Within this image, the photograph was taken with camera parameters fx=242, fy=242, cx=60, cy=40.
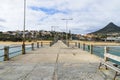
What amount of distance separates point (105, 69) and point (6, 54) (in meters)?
8.29

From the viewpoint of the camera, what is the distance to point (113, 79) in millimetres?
10016

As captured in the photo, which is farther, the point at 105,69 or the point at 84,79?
the point at 105,69

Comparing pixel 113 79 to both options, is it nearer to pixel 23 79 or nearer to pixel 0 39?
pixel 23 79

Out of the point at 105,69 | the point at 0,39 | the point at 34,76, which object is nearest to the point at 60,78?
the point at 34,76

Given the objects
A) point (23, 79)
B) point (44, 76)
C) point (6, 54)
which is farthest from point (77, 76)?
point (6, 54)

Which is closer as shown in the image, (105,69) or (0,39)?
(105,69)

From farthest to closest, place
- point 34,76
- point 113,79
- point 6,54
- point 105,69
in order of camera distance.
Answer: point 6,54 → point 105,69 → point 34,76 → point 113,79

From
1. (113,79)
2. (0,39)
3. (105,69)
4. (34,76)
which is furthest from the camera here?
(0,39)

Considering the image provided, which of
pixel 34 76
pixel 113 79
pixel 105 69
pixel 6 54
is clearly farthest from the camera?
pixel 6 54

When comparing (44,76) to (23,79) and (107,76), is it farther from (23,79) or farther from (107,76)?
(107,76)

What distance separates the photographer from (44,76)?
10.9 metres

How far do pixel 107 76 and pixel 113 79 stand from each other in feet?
2.96

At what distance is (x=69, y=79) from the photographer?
399 inches

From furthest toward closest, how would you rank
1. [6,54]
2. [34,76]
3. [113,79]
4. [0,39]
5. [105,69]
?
[0,39] → [6,54] → [105,69] → [34,76] → [113,79]
